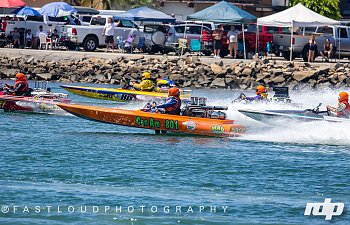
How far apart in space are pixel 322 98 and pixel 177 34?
951 centimetres

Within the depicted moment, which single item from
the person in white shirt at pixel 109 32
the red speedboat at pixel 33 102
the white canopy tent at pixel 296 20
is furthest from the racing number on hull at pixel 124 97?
the person in white shirt at pixel 109 32

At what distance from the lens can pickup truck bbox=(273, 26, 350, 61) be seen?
40.7 meters

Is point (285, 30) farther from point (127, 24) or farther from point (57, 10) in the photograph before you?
point (57, 10)

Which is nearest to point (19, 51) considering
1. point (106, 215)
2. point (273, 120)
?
point (273, 120)

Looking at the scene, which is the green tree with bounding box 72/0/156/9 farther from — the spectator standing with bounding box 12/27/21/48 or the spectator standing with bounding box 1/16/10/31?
the spectator standing with bounding box 1/16/10/31

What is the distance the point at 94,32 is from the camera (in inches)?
1625

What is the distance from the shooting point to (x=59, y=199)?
15094 mm

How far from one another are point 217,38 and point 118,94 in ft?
39.8

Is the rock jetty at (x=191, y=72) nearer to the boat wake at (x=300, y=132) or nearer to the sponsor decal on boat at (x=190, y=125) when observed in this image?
the boat wake at (x=300, y=132)

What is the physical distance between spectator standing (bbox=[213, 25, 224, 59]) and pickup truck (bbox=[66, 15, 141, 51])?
11.1ft

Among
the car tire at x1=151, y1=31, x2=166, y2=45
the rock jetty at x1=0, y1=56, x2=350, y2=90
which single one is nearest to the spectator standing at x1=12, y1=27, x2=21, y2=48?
the rock jetty at x1=0, y1=56, x2=350, y2=90

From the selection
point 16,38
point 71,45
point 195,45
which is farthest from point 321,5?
point 16,38

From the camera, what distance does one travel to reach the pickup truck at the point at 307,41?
40.7 metres

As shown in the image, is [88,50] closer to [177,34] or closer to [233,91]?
[177,34]
